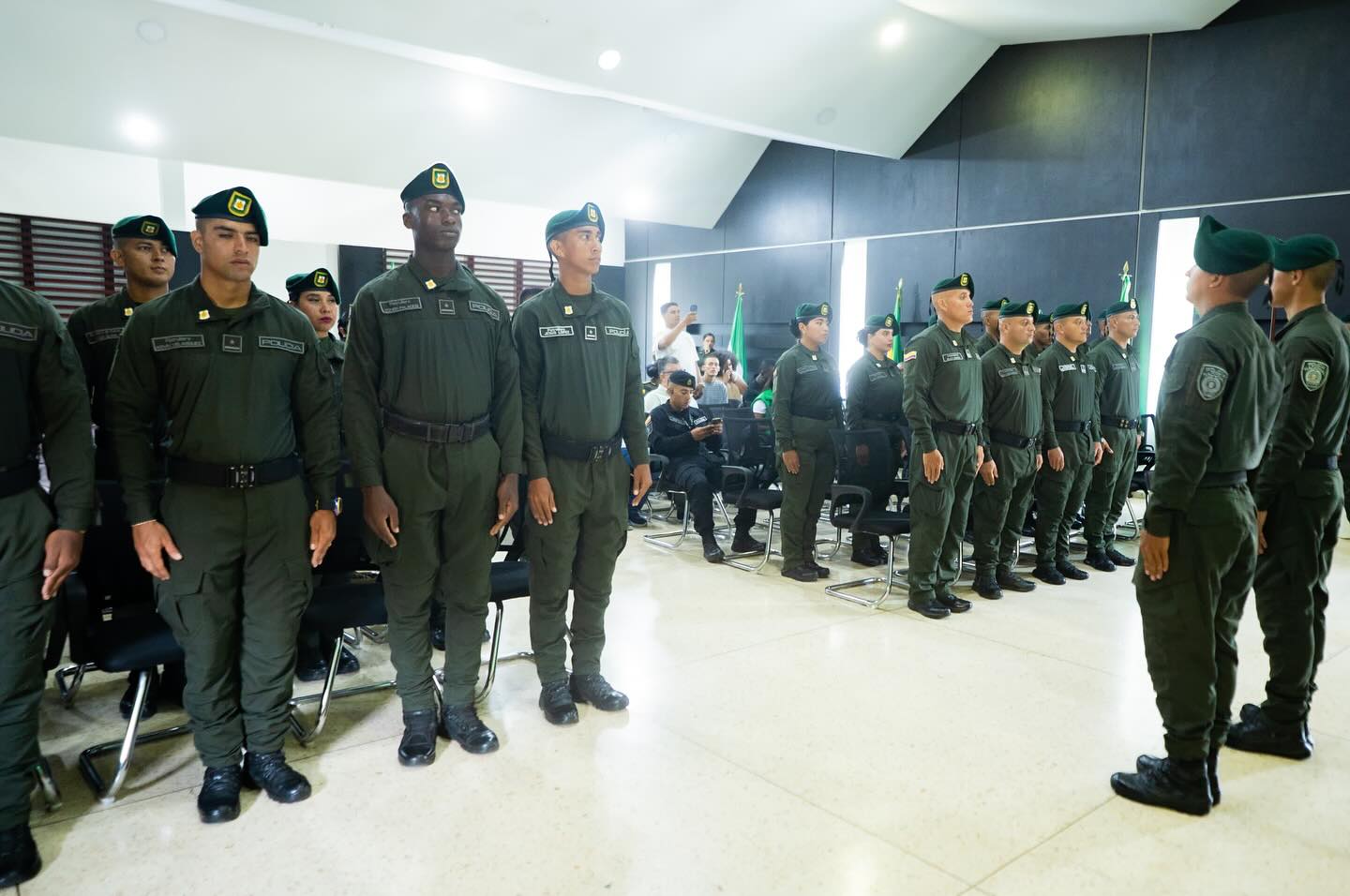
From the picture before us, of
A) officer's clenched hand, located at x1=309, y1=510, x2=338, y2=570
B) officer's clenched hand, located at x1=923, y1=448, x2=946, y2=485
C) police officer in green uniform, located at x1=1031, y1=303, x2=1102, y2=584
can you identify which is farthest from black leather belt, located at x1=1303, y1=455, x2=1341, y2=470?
officer's clenched hand, located at x1=309, y1=510, x2=338, y2=570

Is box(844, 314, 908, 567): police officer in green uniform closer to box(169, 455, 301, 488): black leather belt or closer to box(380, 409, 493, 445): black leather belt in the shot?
box(380, 409, 493, 445): black leather belt

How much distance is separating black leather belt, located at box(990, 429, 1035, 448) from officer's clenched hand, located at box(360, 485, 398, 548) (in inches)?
136

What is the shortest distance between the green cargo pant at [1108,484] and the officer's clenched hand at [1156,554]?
340 cm

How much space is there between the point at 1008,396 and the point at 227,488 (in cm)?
389

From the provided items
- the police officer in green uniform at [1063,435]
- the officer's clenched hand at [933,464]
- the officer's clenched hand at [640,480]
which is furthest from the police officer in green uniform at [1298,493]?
the police officer in green uniform at [1063,435]

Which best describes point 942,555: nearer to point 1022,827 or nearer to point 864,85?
point 1022,827

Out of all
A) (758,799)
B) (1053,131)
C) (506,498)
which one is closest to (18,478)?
(506,498)

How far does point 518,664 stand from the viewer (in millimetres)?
3676

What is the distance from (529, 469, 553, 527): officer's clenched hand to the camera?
116 inches

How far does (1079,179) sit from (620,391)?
714cm

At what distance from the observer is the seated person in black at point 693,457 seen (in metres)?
5.75

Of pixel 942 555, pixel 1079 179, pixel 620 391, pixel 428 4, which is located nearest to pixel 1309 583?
pixel 942 555

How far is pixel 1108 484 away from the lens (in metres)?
5.55

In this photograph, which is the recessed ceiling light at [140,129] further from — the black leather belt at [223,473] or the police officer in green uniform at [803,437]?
the black leather belt at [223,473]
